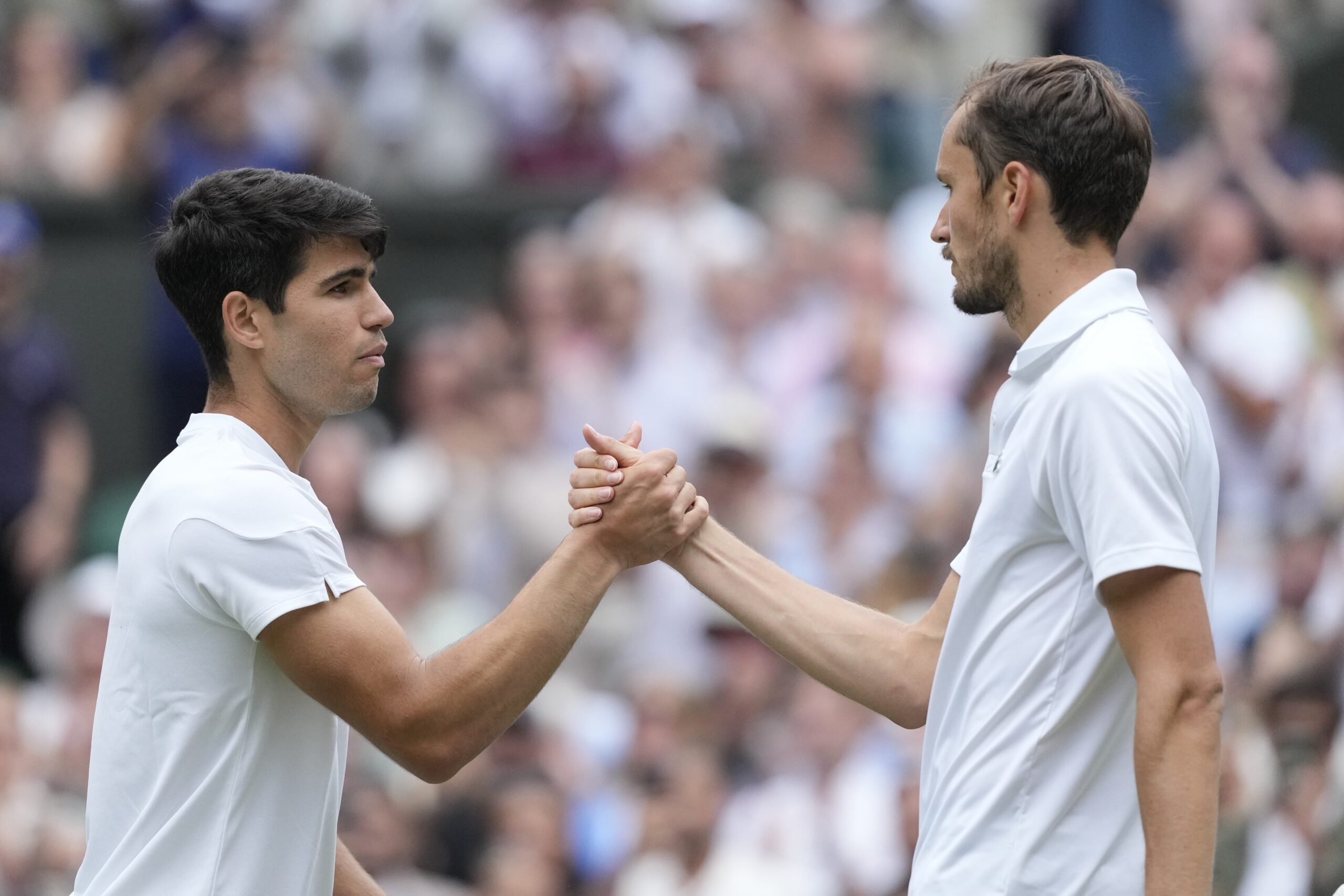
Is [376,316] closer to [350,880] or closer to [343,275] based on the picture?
[343,275]

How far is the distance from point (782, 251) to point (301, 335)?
552cm

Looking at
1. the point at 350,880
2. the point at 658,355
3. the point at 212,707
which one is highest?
the point at 658,355

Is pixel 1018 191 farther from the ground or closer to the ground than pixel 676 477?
farther from the ground

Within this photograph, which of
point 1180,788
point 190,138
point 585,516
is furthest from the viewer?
point 190,138

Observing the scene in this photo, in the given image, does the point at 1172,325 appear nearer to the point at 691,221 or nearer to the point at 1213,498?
the point at 691,221

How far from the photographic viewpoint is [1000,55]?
33.1ft

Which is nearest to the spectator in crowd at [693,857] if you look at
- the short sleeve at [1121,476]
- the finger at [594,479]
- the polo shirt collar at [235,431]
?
the finger at [594,479]

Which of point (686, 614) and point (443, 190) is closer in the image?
point (686, 614)

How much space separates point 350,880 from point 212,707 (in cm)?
60

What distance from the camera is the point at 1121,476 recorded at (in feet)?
8.18

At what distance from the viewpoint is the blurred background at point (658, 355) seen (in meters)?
6.19

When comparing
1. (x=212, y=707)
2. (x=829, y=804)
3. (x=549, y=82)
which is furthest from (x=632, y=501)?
(x=549, y=82)

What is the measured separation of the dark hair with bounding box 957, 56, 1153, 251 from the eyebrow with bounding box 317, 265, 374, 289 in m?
1.09

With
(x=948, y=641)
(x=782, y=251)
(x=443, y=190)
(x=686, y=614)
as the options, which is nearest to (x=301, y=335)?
(x=948, y=641)
